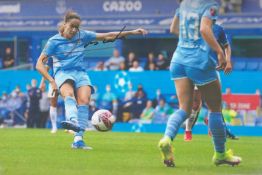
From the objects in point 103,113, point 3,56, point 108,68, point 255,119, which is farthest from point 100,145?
point 3,56

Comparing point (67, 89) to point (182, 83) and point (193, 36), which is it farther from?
point (193, 36)

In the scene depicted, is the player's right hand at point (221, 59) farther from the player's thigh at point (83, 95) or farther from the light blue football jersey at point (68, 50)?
the light blue football jersey at point (68, 50)

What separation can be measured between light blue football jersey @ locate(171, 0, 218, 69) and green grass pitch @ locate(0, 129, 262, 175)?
1.34 meters

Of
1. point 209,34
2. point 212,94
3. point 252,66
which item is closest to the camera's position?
point 209,34

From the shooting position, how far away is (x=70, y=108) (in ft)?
45.2

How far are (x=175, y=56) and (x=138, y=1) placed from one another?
23339 mm

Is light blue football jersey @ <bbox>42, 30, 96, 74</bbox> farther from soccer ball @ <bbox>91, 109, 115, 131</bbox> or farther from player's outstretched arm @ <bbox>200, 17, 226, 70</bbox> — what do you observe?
player's outstretched arm @ <bbox>200, 17, 226, 70</bbox>

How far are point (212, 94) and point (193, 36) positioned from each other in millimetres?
746

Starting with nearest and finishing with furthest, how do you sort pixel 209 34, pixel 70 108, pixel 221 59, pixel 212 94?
pixel 209 34 → pixel 221 59 → pixel 212 94 → pixel 70 108

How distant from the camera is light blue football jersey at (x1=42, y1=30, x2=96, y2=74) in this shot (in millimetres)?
14477

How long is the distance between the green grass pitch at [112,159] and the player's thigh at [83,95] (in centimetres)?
82

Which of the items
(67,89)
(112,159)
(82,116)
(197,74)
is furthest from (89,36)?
(197,74)

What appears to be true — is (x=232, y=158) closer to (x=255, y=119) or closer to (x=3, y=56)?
(x=255, y=119)

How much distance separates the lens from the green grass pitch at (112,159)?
10.1 meters
